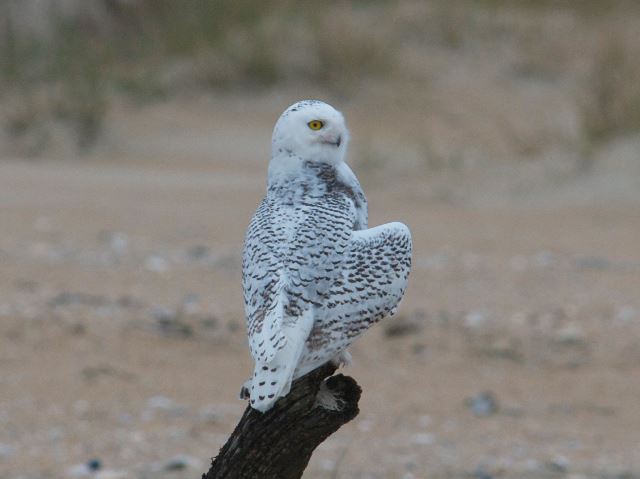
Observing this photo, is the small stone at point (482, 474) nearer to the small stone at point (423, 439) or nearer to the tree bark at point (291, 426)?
the small stone at point (423, 439)

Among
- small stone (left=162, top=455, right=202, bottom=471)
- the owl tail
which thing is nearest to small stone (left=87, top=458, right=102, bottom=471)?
small stone (left=162, top=455, right=202, bottom=471)

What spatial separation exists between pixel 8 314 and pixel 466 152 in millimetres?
8506

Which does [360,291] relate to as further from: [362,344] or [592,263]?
[592,263]

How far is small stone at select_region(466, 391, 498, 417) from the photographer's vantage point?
780 centimetres

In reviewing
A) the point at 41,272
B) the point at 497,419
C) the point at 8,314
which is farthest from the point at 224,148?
the point at 497,419

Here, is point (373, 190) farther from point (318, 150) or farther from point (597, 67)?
point (318, 150)

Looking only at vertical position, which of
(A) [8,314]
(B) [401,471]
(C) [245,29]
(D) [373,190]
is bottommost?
(B) [401,471]

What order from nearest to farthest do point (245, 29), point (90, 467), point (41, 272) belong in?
point (90, 467) < point (41, 272) < point (245, 29)

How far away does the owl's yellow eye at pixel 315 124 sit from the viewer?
3.85m

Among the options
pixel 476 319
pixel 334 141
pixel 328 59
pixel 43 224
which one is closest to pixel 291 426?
pixel 334 141

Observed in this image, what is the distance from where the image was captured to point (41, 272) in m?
9.72

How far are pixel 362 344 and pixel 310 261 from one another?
17.1 feet

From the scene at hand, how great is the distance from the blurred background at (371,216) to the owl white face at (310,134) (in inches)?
120

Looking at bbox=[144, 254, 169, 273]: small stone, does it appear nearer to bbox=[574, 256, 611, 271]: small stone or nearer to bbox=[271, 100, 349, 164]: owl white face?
bbox=[574, 256, 611, 271]: small stone
